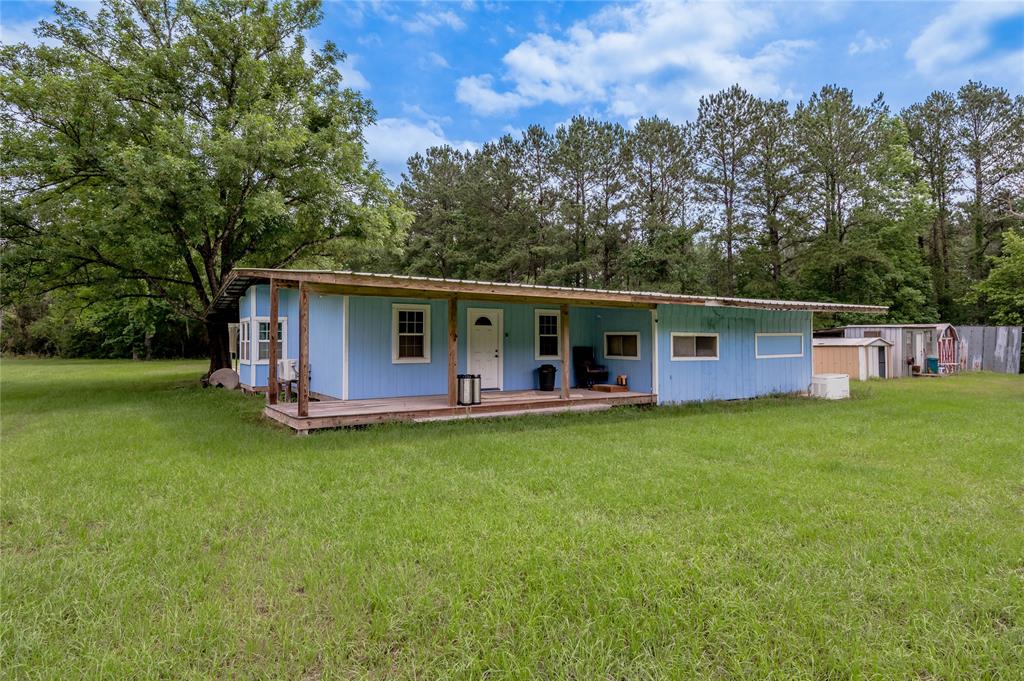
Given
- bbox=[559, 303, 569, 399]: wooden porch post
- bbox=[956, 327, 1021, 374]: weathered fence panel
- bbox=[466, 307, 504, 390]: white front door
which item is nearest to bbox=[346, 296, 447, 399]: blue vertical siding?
bbox=[466, 307, 504, 390]: white front door

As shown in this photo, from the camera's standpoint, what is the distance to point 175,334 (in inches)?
1217

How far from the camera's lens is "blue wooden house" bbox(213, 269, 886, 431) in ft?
27.0

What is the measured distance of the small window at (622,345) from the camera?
10797mm

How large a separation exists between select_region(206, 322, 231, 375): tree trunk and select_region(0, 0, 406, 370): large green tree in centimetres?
6

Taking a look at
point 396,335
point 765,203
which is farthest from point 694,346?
point 765,203

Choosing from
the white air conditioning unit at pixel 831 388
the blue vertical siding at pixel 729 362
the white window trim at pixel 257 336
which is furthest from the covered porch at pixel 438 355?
the white air conditioning unit at pixel 831 388

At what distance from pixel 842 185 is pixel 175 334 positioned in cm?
3690

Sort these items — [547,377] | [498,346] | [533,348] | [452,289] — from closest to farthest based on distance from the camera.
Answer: [452,289], [498,346], [547,377], [533,348]

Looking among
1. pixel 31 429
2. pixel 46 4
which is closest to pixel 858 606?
pixel 31 429

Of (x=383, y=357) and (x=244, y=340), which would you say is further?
(x=244, y=340)

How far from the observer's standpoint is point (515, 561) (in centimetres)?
308

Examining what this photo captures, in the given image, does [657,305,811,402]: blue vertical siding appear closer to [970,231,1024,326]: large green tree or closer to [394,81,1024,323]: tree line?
[394,81,1024,323]: tree line

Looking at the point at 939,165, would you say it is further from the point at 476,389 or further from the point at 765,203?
the point at 476,389

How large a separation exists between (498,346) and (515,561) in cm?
757
